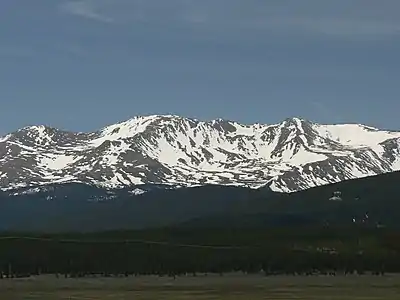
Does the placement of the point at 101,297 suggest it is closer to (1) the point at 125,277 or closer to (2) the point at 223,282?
(2) the point at 223,282

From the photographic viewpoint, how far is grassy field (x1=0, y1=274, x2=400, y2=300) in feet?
421

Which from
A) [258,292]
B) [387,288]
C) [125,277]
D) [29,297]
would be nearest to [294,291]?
[258,292]

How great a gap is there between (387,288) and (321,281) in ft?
92.6

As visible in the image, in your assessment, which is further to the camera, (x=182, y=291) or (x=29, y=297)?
(x=182, y=291)

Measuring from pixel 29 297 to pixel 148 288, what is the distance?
3102 centimetres

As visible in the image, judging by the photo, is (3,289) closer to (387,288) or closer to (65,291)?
(65,291)

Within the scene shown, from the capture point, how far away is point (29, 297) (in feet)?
413

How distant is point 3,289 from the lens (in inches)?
5861

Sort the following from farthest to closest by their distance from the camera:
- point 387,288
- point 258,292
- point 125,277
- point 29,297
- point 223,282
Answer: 1. point 125,277
2. point 223,282
3. point 387,288
4. point 258,292
5. point 29,297

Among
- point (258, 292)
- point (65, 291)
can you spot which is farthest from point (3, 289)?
point (258, 292)

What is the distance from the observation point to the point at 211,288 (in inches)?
5974

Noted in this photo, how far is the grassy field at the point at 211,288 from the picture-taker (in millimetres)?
128250

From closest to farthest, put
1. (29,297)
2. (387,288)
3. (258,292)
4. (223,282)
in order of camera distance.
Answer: (29,297), (258,292), (387,288), (223,282)

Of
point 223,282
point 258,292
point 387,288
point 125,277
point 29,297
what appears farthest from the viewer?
point 125,277
